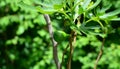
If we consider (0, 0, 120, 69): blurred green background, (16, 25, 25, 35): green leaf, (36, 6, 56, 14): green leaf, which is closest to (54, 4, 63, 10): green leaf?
(36, 6, 56, 14): green leaf

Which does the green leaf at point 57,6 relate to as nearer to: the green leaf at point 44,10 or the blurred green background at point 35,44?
the green leaf at point 44,10

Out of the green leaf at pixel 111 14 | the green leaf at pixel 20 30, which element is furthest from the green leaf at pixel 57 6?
the green leaf at pixel 20 30

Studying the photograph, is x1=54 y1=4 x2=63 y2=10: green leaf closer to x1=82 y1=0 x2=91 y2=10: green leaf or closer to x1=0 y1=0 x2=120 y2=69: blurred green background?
x1=82 y1=0 x2=91 y2=10: green leaf

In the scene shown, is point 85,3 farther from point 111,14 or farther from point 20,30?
point 20,30

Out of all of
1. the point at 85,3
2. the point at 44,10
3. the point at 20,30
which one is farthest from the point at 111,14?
the point at 20,30

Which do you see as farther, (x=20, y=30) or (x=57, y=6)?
(x=20, y=30)

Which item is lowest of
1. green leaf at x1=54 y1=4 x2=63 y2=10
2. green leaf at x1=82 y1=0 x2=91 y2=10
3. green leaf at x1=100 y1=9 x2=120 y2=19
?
green leaf at x1=100 y1=9 x2=120 y2=19

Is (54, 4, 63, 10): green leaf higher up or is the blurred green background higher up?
(54, 4, 63, 10): green leaf

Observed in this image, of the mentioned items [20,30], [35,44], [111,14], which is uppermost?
[111,14]

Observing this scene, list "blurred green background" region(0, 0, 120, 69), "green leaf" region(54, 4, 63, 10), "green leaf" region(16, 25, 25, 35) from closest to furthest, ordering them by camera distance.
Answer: "green leaf" region(54, 4, 63, 10)
"blurred green background" region(0, 0, 120, 69)
"green leaf" region(16, 25, 25, 35)
